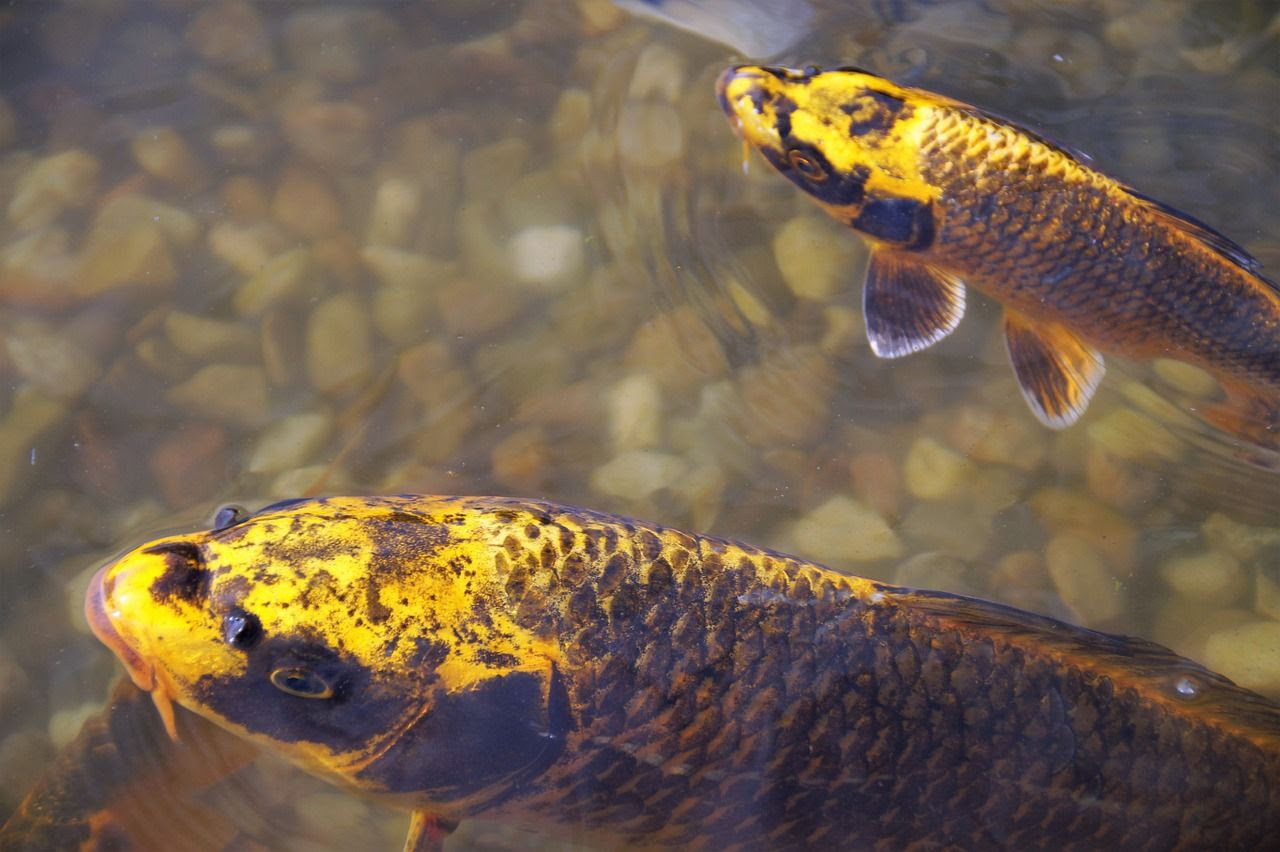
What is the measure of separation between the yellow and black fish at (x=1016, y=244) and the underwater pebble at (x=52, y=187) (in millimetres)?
2965

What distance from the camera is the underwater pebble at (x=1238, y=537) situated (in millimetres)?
4129

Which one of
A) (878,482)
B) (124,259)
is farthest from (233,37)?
(878,482)

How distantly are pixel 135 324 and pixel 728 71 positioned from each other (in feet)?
9.36

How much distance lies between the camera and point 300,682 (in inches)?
98.7

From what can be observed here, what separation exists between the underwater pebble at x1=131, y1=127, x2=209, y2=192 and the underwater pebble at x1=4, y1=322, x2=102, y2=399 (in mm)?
864

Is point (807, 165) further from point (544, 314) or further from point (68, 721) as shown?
point (68, 721)

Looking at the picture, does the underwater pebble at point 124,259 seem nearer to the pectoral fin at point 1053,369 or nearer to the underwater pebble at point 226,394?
the underwater pebble at point 226,394

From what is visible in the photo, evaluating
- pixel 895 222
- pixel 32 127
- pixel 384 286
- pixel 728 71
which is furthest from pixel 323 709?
pixel 32 127

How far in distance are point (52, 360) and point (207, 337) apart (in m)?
0.64

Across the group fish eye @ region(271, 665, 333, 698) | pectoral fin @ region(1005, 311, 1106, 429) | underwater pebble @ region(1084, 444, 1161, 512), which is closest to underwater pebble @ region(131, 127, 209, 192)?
fish eye @ region(271, 665, 333, 698)

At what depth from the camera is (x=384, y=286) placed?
429 cm

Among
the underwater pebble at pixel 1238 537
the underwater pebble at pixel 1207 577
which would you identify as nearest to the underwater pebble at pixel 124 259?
the underwater pebble at pixel 1207 577

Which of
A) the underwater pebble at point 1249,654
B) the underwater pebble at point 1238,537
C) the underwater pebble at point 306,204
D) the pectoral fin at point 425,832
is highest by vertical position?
the underwater pebble at point 306,204

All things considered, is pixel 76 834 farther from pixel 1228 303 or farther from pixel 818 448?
pixel 1228 303
